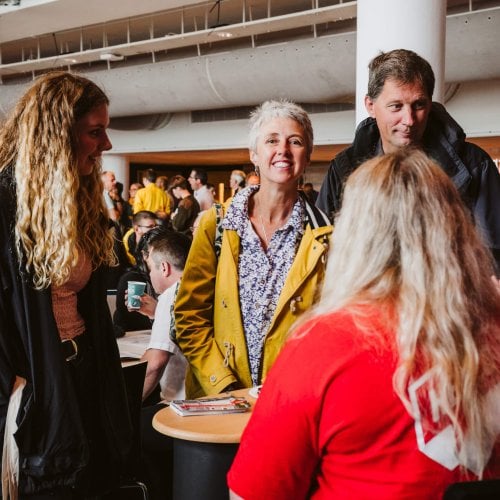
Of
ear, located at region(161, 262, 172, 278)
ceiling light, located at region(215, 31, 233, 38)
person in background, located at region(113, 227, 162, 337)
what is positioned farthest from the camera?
ceiling light, located at region(215, 31, 233, 38)

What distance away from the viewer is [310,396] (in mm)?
1120

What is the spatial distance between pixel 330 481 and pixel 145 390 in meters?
1.91

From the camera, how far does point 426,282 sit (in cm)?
114

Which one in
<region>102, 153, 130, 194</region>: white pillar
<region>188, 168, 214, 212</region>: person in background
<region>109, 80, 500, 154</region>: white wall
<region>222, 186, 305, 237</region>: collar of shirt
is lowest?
<region>222, 186, 305, 237</region>: collar of shirt

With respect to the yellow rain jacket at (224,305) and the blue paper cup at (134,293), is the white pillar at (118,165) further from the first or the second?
the yellow rain jacket at (224,305)

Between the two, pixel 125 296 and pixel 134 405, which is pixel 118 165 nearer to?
pixel 125 296

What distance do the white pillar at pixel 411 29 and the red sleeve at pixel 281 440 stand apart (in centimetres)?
284

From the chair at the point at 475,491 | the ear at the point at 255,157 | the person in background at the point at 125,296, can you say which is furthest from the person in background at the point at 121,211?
the chair at the point at 475,491

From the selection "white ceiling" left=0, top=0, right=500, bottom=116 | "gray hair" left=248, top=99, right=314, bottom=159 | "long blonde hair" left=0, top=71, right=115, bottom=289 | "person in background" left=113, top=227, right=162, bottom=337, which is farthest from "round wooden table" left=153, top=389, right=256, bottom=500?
"white ceiling" left=0, top=0, right=500, bottom=116

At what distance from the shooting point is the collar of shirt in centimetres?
241

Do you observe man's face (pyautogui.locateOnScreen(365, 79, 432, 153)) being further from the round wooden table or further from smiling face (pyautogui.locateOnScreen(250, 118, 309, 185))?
the round wooden table

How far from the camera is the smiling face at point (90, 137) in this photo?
186 centimetres

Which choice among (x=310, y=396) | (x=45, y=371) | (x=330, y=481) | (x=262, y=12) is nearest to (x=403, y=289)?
(x=310, y=396)

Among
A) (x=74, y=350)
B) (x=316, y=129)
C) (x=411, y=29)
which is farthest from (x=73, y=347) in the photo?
(x=316, y=129)
